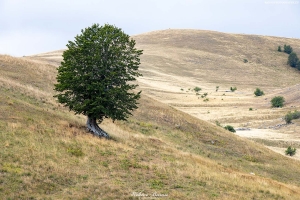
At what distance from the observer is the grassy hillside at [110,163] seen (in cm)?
1731

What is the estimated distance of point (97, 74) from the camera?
28516mm

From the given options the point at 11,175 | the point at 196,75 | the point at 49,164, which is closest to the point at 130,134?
the point at 49,164

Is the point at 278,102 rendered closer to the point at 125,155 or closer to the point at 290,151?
the point at 290,151

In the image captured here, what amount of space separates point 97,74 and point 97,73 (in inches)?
5.7

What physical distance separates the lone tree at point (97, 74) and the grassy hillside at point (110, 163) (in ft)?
6.96

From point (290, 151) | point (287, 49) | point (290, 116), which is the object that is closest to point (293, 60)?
point (287, 49)

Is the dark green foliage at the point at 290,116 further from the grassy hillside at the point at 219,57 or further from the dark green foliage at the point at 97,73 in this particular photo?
the grassy hillside at the point at 219,57

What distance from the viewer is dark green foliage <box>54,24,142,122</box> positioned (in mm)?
27516

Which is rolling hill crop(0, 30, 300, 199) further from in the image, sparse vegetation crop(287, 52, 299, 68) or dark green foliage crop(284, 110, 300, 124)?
sparse vegetation crop(287, 52, 299, 68)

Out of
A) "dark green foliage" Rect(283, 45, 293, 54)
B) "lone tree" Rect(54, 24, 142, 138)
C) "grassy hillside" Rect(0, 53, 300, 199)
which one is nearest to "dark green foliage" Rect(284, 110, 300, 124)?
"grassy hillside" Rect(0, 53, 300, 199)

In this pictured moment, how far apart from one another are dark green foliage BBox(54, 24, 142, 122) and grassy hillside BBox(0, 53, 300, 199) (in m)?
2.23

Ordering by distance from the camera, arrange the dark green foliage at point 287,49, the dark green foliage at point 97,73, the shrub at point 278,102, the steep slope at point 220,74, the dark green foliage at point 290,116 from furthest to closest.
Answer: the dark green foliage at point 287,49 < the shrub at point 278,102 < the steep slope at point 220,74 < the dark green foliage at point 290,116 < the dark green foliage at point 97,73

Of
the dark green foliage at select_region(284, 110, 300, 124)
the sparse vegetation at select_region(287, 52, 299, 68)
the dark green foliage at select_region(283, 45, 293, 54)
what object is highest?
the dark green foliage at select_region(283, 45, 293, 54)

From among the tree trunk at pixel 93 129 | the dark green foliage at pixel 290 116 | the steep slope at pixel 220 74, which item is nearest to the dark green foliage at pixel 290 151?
the steep slope at pixel 220 74
